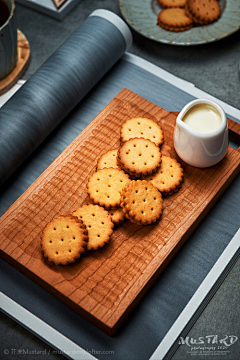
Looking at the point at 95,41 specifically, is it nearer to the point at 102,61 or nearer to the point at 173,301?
the point at 102,61

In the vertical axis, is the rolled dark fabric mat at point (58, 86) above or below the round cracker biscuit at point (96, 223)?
above

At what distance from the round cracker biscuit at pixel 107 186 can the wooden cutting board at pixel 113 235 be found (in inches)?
0.9

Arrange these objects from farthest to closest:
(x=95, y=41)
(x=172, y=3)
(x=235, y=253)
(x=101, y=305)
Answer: (x=172, y=3)
(x=95, y=41)
(x=235, y=253)
(x=101, y=305)

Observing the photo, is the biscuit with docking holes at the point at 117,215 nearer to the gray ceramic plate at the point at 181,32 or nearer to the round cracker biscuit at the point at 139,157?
the round cracker biscuit at the point at 139,157

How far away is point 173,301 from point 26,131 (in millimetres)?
384

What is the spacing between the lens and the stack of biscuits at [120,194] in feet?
2.06

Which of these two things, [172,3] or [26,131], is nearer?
[26,131]

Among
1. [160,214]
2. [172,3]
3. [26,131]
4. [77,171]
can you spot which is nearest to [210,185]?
[160,214]

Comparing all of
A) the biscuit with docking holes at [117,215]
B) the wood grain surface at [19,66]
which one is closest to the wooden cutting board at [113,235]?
the biscuit with docking holes at [117,215]

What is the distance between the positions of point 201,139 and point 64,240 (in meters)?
0.25

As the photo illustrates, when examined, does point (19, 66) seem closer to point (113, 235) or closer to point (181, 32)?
point (181, 32)

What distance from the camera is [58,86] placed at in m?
0.79

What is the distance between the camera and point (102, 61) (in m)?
0.84

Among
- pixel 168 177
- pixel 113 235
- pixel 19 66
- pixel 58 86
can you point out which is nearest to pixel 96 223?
pixel 113 235
